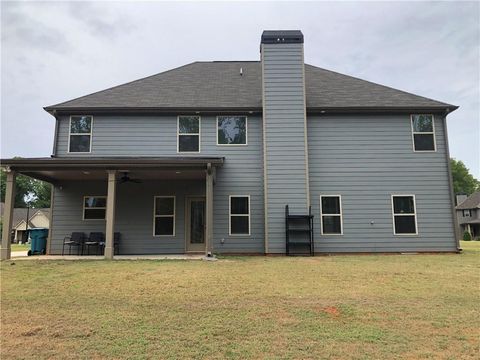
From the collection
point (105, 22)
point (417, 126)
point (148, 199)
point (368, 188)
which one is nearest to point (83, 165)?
point (148, 199)

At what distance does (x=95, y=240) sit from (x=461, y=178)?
2253 inches

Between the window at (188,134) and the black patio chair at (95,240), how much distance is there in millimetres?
3764

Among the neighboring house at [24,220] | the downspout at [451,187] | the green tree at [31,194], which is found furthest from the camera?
the green tree at [31,194]

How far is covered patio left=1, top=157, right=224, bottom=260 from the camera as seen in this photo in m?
9.92

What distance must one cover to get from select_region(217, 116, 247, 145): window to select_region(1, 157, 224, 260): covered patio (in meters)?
1.57

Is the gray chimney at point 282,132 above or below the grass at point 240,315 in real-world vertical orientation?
above

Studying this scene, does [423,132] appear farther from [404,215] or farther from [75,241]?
[75,241]

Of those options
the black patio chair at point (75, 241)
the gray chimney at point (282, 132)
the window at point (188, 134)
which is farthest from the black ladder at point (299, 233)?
the black patio chair at point (75, 241)

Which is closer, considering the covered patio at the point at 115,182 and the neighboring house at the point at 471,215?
the covered patio at the point at 115,182

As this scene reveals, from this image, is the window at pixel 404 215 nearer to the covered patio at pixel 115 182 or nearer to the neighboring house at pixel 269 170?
the neighboring house at pixel 269 170

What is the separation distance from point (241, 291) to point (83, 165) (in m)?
6.70

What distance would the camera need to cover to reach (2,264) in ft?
28.5

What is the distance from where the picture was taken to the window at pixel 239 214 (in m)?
11.7

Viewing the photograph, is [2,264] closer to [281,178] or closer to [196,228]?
[196,228]
